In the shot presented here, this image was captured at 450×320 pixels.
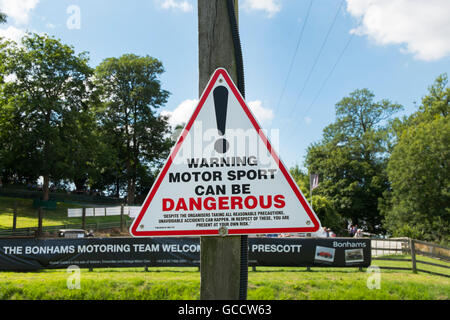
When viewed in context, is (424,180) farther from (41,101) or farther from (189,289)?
(41,101)

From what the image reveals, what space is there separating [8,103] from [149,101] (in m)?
17.1

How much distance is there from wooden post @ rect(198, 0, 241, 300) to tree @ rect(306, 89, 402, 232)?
48.2 m

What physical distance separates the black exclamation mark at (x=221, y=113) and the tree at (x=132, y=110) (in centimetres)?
4596

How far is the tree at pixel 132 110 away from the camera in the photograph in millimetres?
47906

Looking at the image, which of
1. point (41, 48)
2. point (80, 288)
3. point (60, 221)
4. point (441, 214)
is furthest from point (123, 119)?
point (80, 288)

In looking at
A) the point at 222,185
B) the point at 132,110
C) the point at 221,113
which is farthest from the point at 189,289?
the point at 132,110

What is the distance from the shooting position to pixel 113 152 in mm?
44250

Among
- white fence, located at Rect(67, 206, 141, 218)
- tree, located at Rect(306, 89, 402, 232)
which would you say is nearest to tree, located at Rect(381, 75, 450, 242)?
tree, located at Rect(306, 89, 402, 232)

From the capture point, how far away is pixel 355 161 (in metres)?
48.8

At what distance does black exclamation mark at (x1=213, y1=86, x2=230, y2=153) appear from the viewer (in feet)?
7.70

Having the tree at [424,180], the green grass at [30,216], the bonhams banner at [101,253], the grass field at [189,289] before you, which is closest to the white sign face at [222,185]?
the grass field at [189,289]

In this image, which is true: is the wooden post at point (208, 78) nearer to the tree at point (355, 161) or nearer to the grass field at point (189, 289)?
the grass field at point (189, 289)

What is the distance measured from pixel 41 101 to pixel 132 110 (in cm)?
1288

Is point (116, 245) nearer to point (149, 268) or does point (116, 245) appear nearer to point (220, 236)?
point (149, 268)
